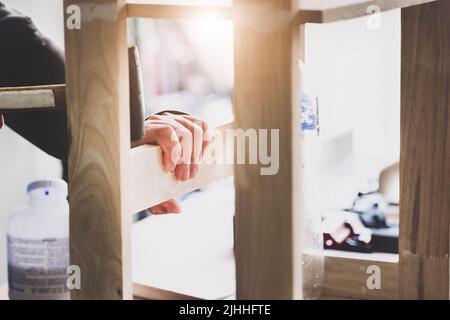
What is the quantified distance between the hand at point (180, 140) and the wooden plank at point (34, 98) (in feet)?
0.56

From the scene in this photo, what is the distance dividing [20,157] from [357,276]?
830 mm

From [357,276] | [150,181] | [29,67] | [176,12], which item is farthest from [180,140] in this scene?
[357,276]

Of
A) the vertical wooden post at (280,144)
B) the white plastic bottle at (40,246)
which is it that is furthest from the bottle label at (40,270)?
the vertical wooden post at (280,144)

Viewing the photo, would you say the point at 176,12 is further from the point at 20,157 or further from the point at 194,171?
the point at 20,157

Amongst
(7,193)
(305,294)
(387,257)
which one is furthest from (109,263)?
A: (387,257)

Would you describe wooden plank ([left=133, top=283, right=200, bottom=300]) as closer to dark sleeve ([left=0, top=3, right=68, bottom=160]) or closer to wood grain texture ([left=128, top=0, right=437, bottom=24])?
dark sleeve ([left=0, top=3, right=68, bottom=160])

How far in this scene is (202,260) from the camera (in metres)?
1.50

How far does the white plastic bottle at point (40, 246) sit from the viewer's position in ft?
3.37

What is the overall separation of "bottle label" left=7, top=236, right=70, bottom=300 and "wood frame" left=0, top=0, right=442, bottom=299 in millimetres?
164

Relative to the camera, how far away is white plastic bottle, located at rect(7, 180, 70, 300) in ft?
3.37

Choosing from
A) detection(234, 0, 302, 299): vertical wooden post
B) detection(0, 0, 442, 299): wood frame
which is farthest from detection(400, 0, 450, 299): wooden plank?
detection(234, 0, 302, 299): vertical wooden post

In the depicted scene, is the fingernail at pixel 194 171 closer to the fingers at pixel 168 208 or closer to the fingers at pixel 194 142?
the fingers at pixel 194 142
